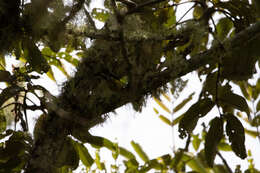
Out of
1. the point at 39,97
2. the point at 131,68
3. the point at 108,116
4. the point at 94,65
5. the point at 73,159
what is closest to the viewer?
the point at 131,68

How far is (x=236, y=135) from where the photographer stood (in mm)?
1443

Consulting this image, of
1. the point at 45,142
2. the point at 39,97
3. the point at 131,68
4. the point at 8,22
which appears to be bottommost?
the point at 45,142

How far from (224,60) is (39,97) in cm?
75

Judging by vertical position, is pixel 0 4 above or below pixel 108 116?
above

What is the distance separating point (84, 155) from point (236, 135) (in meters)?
0.66

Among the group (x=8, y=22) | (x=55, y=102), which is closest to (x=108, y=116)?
(x=55, y=102)

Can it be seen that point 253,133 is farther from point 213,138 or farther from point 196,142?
point 213,138

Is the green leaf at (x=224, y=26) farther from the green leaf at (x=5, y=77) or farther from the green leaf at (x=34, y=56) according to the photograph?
the green leaf at (x=5, y=77)

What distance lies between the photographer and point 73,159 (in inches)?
55.5

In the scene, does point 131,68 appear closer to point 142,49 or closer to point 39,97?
point 142,49

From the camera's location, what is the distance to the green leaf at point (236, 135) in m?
1.44

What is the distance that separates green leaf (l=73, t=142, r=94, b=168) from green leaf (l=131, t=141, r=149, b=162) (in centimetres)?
49

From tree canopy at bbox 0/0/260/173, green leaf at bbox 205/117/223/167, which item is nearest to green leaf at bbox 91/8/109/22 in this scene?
tree canopy at bbox 0/0/260/173

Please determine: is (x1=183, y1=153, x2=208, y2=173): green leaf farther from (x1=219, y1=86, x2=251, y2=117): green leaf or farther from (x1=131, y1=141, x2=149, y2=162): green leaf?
(x1=219, y1=86, x2=251, y2=117): green leaf
